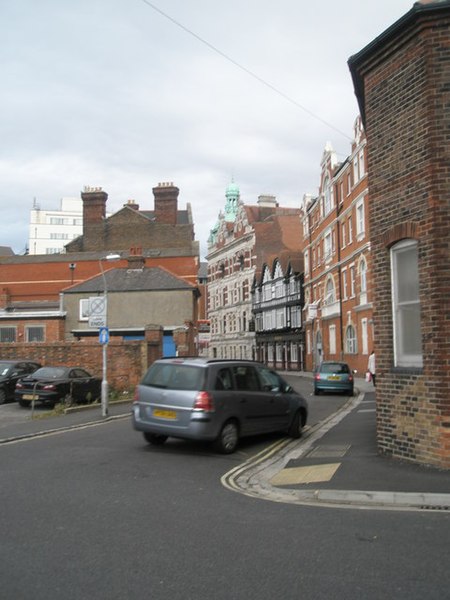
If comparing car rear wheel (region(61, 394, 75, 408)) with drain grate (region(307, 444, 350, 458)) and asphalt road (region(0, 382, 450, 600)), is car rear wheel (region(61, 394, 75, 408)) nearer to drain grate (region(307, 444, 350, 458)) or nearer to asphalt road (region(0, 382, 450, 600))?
drain grate (region(307, 444, 350, 458))

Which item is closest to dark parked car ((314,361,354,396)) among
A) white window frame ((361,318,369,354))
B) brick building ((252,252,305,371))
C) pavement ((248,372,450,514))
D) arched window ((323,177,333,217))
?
white window frame ((361,318,369,354))

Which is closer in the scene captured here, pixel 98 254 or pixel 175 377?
pixel 175 377

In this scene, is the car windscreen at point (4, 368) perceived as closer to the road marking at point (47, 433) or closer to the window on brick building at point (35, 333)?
the road marking at point (47, 433)

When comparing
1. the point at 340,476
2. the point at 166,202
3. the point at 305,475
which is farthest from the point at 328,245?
the point at 340,476

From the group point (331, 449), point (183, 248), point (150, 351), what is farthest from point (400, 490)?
point (183, 248)

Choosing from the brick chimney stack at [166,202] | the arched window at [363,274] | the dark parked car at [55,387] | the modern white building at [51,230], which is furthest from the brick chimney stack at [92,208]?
the modern white building at [51,230]

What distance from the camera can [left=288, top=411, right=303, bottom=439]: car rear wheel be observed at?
1261 centimetres

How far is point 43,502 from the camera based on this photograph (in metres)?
7.03

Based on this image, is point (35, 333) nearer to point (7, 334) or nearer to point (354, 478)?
point (7, 334)

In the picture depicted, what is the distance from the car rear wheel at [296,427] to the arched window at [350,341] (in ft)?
88.9

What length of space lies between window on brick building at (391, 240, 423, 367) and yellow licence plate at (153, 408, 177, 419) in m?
3.86

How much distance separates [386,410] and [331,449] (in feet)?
5.06

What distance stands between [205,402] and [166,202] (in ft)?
164

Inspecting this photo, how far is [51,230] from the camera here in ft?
392
